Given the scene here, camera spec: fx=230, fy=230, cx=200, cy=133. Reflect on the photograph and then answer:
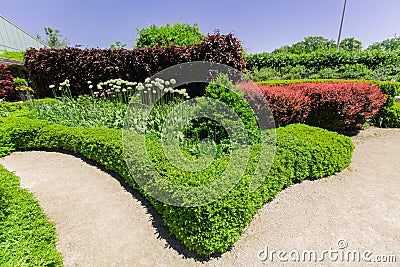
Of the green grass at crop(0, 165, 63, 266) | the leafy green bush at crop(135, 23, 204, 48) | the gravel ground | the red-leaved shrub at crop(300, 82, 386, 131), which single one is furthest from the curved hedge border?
the leafy green bush at crop(135, 23, 204, 48)

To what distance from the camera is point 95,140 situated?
12.2 feet

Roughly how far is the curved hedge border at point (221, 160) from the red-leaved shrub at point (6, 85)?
948 centimetres

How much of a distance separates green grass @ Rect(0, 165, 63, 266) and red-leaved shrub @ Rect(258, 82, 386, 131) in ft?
12.8

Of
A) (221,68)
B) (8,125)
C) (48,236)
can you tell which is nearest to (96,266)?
(48,236)

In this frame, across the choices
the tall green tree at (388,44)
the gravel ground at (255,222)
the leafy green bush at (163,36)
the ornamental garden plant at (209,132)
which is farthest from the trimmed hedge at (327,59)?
the tall green tree at (388,44)

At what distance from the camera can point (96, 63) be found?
25.0ft

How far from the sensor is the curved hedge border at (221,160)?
6.89 feet

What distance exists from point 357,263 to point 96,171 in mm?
3562

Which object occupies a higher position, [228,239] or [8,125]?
[8,125]

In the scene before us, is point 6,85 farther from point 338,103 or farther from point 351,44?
point 351,44

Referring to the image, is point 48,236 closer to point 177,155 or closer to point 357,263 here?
point 177,155

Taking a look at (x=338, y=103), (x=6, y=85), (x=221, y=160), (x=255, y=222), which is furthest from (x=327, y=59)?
(x=6, y=85)

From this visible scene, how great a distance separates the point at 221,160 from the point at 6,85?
48.9 ft

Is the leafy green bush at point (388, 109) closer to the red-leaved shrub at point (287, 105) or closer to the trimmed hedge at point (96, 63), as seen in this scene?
the red-leaved shrub at point (287, 105)
